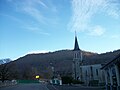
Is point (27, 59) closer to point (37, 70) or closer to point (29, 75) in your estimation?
point (37, 70)

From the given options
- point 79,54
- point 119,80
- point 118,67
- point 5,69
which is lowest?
point 119,80

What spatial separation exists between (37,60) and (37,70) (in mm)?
21561

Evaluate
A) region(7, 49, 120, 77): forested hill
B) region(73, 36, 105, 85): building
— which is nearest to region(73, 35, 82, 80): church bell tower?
region(73, 36, 105, 85): building

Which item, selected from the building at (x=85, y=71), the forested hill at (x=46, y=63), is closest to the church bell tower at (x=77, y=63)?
the building at (x=85, y=71)

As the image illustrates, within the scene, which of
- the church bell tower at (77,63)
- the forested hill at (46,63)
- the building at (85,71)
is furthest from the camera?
the forested hill at (46,63)

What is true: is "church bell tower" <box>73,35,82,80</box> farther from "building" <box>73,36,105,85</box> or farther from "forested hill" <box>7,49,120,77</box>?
"forested hill" <box>7,49,120,77</box>

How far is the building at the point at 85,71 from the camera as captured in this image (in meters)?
68.5

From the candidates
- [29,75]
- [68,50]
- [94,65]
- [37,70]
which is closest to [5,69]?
[94,65]

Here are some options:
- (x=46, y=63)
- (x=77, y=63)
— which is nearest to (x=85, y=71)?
(x=77, y=63)

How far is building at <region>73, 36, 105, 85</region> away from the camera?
68475 millimetres

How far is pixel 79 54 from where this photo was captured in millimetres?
81938

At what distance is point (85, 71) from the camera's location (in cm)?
7412

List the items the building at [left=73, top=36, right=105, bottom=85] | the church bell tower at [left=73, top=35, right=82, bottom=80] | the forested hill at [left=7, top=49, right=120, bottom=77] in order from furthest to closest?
the forested hill at [left=7, top=49, right=120, bottom=77]
the church bell tower at [left=73, top=35, right=82, bottom=80]
the building at [left=73, top=36, right=105, bottom=85]

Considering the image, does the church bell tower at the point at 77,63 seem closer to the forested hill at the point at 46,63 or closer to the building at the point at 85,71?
the building at the point at 85,71
